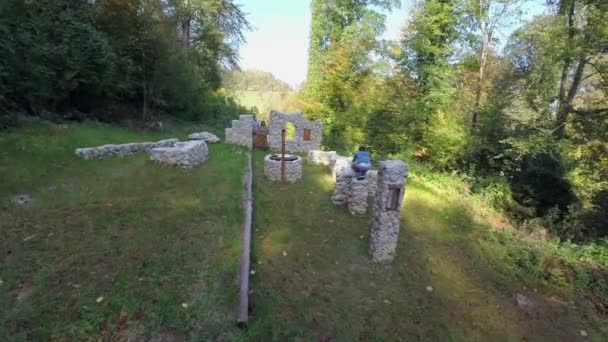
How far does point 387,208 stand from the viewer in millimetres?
5590

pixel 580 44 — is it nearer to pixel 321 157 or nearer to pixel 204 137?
pixel 321 157

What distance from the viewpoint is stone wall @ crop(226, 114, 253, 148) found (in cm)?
1538

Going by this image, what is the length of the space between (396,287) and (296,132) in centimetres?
1161

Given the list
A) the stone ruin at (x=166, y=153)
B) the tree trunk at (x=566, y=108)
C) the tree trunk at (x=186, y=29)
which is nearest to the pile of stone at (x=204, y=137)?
the stone ruin at (x=166, y=153)

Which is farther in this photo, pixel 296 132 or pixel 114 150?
pixel 296 132

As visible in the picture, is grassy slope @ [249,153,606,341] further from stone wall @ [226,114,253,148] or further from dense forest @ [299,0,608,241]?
stone wall @ [226,114,253,148]

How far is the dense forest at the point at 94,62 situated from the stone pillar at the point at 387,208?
10952mm

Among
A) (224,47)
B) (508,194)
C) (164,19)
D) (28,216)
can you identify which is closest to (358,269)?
(28,216)

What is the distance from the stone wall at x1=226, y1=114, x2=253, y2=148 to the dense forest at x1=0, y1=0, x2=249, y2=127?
4323 mm

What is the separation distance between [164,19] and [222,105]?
30.0 feet

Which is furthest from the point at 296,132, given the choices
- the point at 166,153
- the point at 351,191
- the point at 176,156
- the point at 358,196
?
the point at 358,196

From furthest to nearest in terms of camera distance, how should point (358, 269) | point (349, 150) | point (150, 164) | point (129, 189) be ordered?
1. point (349, 150)
2. point (150, 164)
3. point (129, 189)
4. point (358, 269)

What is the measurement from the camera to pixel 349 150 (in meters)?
17.5

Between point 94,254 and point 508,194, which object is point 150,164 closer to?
point 94,254
